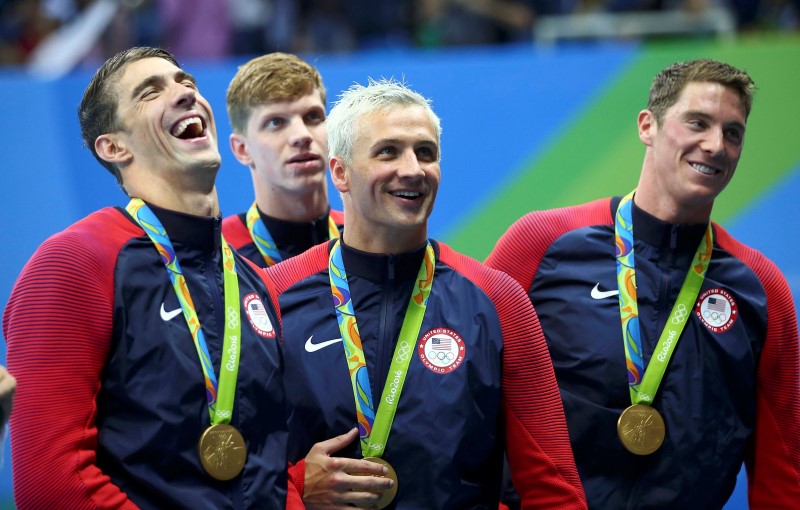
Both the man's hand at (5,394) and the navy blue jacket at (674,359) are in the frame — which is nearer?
the man's hand at (5,394)

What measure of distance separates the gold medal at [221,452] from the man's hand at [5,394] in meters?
0.47

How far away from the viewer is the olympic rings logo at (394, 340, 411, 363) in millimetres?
2699

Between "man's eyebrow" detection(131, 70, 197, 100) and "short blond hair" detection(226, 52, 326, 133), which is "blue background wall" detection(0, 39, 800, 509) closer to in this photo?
"short blond hair" detection(226, 52, 326, 133)

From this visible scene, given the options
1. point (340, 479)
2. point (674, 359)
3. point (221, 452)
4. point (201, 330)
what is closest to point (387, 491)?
point (340, 479)

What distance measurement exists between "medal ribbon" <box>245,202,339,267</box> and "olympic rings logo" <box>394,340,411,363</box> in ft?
3.43

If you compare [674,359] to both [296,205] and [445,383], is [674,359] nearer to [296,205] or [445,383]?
[445,383]

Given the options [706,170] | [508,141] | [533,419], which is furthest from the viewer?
Result: [508,141]

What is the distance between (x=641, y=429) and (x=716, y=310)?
0.42 m

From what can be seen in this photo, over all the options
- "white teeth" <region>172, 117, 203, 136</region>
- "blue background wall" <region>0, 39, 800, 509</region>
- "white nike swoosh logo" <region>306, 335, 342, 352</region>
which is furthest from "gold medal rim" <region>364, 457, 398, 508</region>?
"blue background wall" <region>0, 39, 800, 509</region>

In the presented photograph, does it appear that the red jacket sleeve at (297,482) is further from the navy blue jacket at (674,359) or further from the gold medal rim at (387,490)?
the navy blue jacket at (674,359)

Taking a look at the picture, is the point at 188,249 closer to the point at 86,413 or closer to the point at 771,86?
the point at 86,413

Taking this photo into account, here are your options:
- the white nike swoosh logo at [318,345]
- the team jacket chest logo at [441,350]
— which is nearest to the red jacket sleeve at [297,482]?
the white nike swoosh logo at [318,345]

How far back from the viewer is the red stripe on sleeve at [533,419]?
107 inches

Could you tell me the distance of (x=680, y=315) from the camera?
3.08 metres
